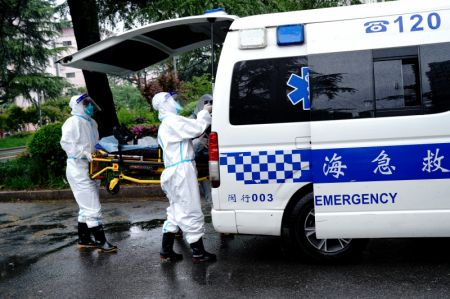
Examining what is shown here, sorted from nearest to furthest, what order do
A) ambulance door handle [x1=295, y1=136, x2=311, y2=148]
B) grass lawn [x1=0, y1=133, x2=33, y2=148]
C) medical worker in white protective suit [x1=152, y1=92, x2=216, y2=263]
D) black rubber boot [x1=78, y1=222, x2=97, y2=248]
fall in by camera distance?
ambulance door handle [x1=295, y1=136, x2=311, y2=148] < medical worker in white protective suit [x1=152, y1=92, x2=216, y2=263] < black rubber boot [x1=78, y1=222, x2=97, y2=248] < grass lawn [x1=0, y1=133, x2=33, y2=148]

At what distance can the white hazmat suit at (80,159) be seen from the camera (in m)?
6.19

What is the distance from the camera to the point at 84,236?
6559 mm

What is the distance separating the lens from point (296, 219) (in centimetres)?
502

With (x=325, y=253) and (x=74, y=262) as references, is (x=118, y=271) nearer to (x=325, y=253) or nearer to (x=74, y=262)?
(x=74, y=262)

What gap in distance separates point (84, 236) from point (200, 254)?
184 cm

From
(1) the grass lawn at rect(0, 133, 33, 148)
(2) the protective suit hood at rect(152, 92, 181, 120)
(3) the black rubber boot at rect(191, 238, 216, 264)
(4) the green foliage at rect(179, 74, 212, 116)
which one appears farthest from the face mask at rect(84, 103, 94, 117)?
(1) the grass lawn at rect(0, 133, 33, 148)

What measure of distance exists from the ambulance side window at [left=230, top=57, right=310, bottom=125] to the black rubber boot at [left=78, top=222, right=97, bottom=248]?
2.73 metres

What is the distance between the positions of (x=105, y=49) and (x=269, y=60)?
209 centimetres

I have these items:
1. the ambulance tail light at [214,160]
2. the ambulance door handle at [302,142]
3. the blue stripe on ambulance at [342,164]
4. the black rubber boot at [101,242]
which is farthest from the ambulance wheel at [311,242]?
the black rubber boot at [101,242]

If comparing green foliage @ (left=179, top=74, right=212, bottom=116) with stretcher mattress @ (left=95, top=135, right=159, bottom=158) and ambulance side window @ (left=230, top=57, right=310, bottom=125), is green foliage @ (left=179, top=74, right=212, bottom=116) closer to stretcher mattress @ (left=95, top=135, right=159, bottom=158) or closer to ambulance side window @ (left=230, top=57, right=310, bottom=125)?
stretcher mattress @ (left=95, top=135, right=159, bottom=158)

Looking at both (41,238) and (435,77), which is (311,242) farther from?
(41,238)

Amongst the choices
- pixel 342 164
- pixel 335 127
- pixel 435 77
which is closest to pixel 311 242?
pixel 342 164

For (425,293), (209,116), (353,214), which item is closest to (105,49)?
(209,116)

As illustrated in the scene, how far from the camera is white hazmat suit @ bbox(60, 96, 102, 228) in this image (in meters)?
6.19
